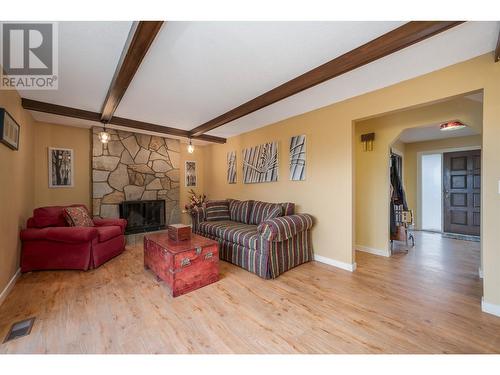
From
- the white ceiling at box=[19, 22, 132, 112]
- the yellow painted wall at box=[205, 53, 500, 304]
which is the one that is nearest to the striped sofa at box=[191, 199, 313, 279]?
the yellow painted wall at box=[205, 53, 500, 304]

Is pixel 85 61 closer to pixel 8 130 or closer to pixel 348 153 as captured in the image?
pixel 8 130

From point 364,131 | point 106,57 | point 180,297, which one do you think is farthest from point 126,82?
point 364,131

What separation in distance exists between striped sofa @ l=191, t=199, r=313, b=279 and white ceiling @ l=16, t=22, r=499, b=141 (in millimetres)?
1659

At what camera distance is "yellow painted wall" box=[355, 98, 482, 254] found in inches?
123

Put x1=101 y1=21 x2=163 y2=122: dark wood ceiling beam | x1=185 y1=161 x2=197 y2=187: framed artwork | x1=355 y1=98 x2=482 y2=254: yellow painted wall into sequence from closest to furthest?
1. x1=101 y1=21 x2=163 y2=122: dark wood ceiling beam
2. x1=355 y1=98 x2=482 y2=254: yellow painted wall
3. x1=185 y1=161 x2=197 y2=187: framed artwork

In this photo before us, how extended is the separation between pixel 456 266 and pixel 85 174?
6361 mm

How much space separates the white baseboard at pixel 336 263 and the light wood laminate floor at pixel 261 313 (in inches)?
3.5

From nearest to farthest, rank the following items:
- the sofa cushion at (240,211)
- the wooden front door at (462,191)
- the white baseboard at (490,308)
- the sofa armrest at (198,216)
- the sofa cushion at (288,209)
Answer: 1. the white baseboard at (490,308)
2. the sofa cushion at (288,209)
3. the sofa cushion at (240,211)
4. the sofa armrest at (198,216)
5. the wooden front door at (462,191)

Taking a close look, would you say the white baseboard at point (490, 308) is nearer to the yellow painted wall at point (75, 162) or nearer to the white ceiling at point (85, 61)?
the white ceiling at point (85, 61)

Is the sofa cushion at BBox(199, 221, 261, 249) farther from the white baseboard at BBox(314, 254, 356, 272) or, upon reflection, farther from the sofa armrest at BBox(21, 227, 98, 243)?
the sofa armrest at BBox(21, 227, 98, 243)

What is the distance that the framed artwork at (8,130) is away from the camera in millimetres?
2045

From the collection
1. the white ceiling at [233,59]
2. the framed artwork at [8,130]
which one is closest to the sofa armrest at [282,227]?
the white ceiling at [233,59]
